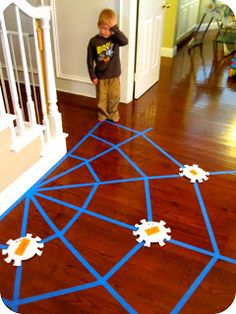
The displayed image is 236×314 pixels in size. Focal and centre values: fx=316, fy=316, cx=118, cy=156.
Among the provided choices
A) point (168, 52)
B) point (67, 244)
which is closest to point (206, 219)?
point (67, 244)

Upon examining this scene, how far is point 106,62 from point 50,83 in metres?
0.74

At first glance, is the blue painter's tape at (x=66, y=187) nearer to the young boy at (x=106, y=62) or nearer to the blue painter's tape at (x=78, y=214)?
the blue painter's tape at (x=78, y=214)

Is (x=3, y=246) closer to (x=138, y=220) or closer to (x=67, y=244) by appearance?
(x=67, y=244)

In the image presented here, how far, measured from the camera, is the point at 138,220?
2.05 meters

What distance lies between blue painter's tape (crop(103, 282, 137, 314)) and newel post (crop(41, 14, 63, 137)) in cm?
134

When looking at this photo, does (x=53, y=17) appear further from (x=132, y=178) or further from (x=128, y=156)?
(x=132, y=178)

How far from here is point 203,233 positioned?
1974 millimetres

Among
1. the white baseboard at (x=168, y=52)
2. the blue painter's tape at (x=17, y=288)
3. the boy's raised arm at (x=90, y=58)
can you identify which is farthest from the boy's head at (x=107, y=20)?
the white baseboard at (x=168, y=52)

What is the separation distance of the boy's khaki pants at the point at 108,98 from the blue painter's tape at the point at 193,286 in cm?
186

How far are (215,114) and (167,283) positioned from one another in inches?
89.0

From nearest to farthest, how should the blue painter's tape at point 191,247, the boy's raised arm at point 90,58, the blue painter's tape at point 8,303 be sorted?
the blue painter's tape at point 8,303, the blue painter's tape at point 191,247, the boy's raised arm at point 90,58

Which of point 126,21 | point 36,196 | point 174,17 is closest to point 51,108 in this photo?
point 36,196

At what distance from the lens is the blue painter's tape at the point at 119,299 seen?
1.55m

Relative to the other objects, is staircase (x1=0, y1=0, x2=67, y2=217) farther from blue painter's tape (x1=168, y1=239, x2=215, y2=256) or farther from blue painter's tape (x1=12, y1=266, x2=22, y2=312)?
blue painter's tape (x1=168, y1=239, x2=215, y2=256)
